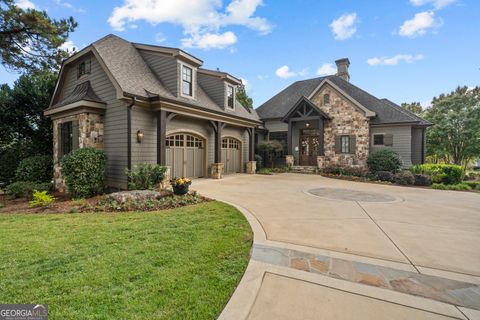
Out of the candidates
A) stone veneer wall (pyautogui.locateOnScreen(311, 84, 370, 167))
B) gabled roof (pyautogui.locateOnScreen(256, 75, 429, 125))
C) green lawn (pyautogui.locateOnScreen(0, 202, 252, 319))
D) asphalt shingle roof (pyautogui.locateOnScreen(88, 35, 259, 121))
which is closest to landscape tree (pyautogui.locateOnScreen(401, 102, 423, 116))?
gabled roof (pyautogui.locateOnScreen(256, 75, 429, 125))

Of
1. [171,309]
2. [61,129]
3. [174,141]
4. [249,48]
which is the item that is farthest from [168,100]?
[249,48]

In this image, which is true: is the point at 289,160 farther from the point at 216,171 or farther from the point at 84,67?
the point at 84,67

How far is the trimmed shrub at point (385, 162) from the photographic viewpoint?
13.4 metres

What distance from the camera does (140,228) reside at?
446 centimetres

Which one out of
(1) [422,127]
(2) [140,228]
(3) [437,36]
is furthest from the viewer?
(1) [422,127]

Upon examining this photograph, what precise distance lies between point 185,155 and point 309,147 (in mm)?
10750

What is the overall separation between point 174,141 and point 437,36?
1243 centimetres

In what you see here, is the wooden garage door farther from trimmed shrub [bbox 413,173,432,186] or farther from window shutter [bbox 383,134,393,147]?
window shutter [bbox 383,134,393,147]

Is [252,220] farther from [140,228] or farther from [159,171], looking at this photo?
[159,171]

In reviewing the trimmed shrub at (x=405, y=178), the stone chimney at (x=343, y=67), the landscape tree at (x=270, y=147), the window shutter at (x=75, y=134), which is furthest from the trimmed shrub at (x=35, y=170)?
the stone chimney at (x=343, y=67)

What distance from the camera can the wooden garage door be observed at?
13.9 meters

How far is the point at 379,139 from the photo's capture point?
52.6 ft

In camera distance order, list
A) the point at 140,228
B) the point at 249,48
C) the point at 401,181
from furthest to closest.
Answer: the point at 249,48 → the point at 401,181 → the point at 140,228

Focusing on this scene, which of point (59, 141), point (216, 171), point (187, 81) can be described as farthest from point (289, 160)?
point (59, 141)
